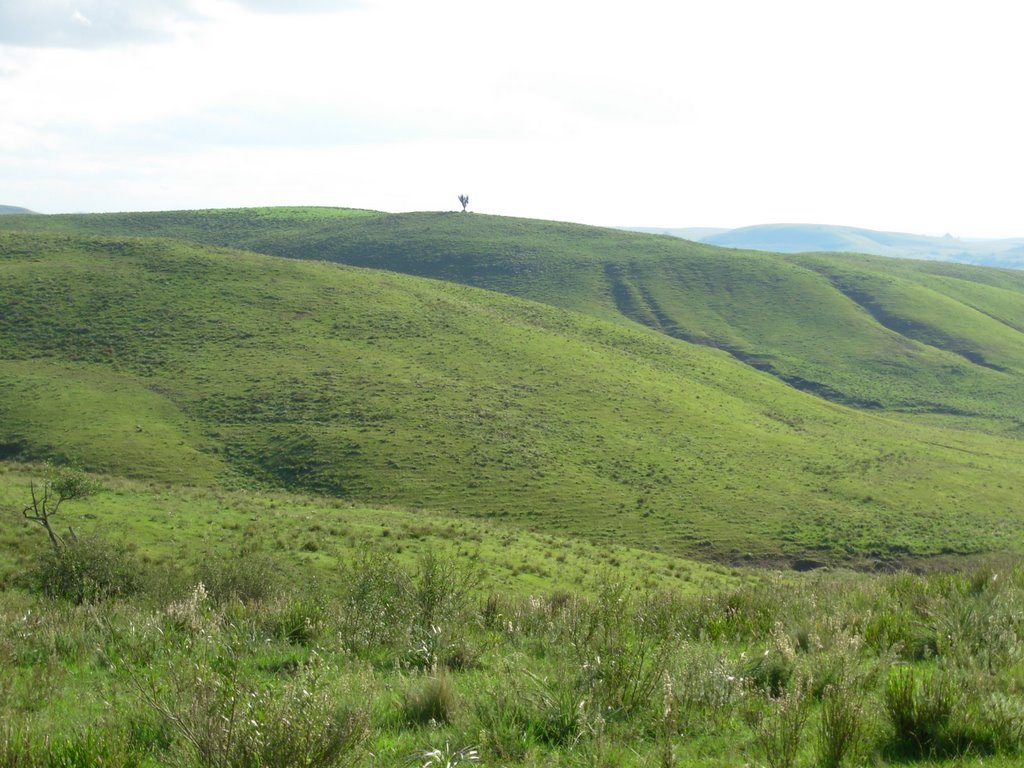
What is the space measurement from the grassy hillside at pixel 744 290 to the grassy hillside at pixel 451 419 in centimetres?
Answer: 2224

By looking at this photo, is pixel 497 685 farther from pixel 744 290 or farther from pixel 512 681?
pixel 744 290

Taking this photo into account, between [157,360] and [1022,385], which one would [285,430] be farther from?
[1022,385]

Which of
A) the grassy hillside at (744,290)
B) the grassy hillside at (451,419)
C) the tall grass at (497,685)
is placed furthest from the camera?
the grassy hillside at (744,290)

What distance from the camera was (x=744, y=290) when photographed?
125m

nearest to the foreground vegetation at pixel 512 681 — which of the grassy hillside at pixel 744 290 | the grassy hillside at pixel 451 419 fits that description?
the grassy hillside at pixel 451 419

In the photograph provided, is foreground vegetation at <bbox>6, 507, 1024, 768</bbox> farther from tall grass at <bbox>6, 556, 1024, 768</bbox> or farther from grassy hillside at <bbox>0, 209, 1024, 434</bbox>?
grassy hillside at <bbox>0, 209, 1024, 434</bbox>

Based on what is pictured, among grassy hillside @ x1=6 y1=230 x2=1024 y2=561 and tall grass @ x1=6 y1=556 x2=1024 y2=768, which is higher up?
tall grass @ x1=6 y1=556 x2=1024 y2=768

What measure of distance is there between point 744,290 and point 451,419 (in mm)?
82509

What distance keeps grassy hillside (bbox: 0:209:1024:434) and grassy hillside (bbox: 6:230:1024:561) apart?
22.2 metres

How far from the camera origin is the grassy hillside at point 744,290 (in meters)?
98.4

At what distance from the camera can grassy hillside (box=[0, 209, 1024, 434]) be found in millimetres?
98375

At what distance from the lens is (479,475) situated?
4806 centimetres

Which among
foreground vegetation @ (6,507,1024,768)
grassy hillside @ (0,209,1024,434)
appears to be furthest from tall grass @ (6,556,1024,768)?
grassy hillside @ (0,209,1024,434)

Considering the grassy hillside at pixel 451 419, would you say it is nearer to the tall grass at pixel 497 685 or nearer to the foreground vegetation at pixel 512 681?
the foreground vegetation at pixel 512 681
